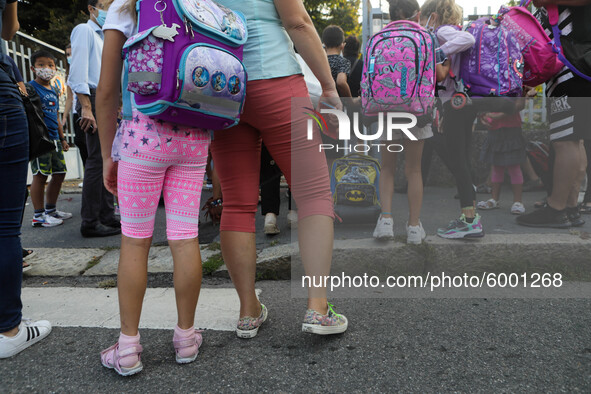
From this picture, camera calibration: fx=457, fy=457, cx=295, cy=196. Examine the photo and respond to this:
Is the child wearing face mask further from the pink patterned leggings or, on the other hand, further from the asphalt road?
the pink patterned leggings

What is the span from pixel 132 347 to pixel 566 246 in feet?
8.84

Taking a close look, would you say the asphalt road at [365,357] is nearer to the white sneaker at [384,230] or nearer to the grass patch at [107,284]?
the grass patch at [107,284]

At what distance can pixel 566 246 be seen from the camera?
2.97 meters

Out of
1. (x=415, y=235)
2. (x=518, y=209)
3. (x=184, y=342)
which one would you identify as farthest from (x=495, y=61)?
(x=184, y=342)

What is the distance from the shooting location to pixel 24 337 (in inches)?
78.1

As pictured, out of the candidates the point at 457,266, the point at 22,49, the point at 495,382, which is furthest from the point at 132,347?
the point at 22,49

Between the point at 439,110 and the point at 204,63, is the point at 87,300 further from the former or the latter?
the point at 439,110

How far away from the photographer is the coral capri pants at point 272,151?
1.92 metres

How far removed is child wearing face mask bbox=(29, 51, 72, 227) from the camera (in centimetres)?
456

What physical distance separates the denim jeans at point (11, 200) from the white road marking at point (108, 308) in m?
0.33

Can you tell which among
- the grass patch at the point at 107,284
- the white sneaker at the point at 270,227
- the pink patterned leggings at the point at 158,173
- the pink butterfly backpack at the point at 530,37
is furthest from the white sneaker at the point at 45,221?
the pink butterfly backpack at the point at 530,37

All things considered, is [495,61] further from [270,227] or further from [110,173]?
[110,173]

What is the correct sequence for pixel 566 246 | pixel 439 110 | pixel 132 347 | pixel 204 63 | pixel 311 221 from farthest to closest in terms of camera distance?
pixel 439 110 < pixel 566 246 < pixel 311 221 < pixel 132 347 < pixel 204 63

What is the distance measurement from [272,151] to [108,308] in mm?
1279
